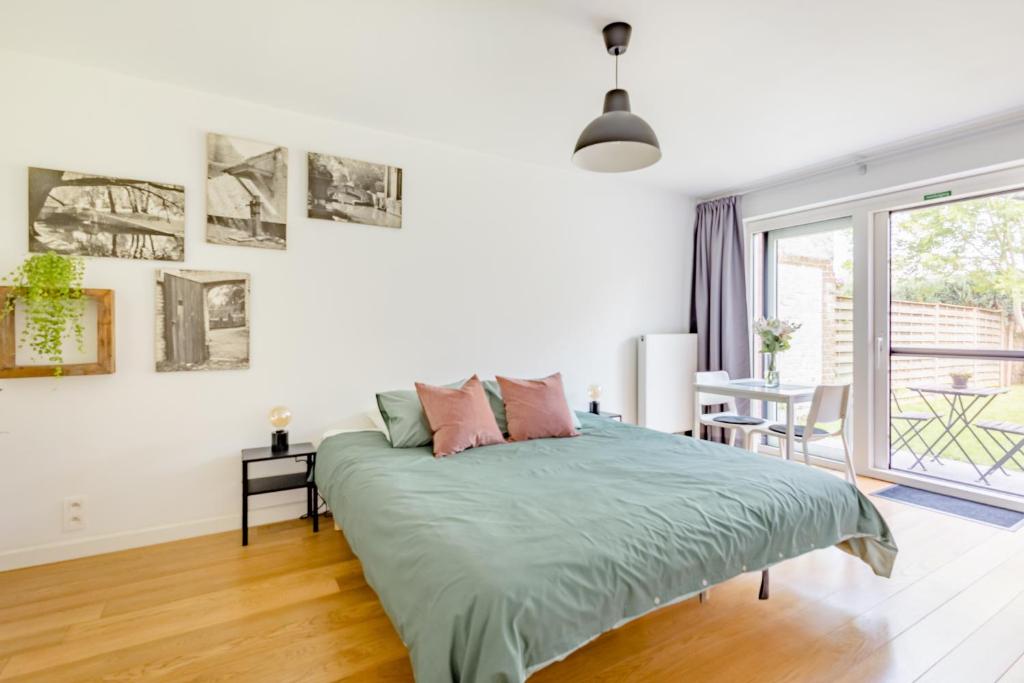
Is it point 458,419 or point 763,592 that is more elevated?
point 458,419

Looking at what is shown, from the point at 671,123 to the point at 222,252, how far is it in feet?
9.17

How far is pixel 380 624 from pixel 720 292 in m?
3.90

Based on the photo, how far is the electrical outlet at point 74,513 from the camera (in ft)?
8.13

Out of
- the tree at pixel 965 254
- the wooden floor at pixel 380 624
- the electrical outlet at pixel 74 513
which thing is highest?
the tree at pixel 965 254

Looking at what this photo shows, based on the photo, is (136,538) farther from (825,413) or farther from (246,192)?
(825,413)

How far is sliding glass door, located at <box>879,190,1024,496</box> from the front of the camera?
10.5ft

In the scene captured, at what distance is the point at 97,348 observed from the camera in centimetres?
250

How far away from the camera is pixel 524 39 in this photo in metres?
2.21

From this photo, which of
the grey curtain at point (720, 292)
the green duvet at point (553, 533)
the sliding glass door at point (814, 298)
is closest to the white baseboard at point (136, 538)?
the green duvet at point (553, 533)

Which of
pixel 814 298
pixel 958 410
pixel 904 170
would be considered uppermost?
pixel 904 170

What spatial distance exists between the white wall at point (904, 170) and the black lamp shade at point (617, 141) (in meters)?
2.41

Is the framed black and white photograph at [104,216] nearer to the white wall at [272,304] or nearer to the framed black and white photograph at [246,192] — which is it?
the white wall at [272,304]

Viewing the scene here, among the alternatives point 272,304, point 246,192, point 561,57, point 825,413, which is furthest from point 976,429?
point 246,192

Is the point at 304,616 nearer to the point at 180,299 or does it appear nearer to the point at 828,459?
the point at 180,299
